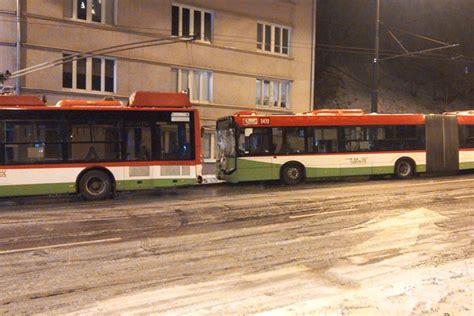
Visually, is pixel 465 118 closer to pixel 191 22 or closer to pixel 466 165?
pixel 466 165

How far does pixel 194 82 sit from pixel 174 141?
32.5 feet

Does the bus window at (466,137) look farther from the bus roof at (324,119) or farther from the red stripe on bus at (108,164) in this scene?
the red stripe on bus at (108,164)

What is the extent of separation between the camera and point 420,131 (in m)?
20.7

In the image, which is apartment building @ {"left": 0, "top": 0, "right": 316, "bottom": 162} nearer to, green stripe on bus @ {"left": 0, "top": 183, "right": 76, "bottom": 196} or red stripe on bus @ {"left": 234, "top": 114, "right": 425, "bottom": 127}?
red stripe on bus @ {"left": 234, "top": 114, "right": 425, "bottom": 127}

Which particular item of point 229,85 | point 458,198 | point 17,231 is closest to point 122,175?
point 17,231

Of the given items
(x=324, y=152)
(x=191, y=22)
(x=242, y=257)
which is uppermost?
(x=191, y=22)

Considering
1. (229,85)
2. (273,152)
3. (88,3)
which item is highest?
(88,3)

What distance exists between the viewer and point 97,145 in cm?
1442

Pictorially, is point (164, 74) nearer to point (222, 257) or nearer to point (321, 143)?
point (321, 143)

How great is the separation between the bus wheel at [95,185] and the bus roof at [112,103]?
190cm

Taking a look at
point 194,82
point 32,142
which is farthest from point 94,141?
point 194,82

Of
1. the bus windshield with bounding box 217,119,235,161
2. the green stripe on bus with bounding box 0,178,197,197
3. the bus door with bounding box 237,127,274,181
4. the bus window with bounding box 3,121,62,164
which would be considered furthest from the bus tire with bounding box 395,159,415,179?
the bus window with bounding box 3,121,62,164

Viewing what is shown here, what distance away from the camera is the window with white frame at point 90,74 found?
68.9 ft

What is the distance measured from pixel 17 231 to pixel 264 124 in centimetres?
1072
